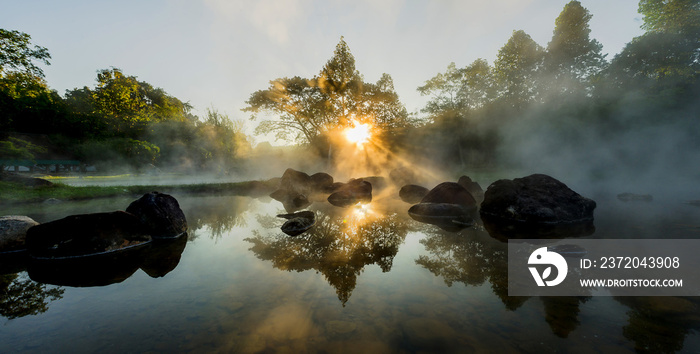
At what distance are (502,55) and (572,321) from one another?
4017 centimetres

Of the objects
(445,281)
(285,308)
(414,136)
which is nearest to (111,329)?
(285,308)

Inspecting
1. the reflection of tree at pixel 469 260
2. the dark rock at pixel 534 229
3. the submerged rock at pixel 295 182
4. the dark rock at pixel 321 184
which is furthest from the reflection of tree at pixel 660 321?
Result: the dark rock at pixel 321 184

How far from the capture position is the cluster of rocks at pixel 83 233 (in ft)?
17.0

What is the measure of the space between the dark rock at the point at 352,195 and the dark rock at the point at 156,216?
7594 millimetres

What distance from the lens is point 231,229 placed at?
7.77 m

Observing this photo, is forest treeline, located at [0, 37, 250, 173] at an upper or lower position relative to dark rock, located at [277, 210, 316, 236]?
upper

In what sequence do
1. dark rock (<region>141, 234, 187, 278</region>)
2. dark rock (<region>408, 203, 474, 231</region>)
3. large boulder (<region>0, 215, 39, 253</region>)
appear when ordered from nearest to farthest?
1. dark rock (<region>141, 234, 187, 278</region>)
2. large boulder (<region>0, 215, 39, 253</region>)
3. dark rock (<region>408, 203, 474, 231</region>)

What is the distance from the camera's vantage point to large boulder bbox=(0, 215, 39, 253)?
5.49 meters

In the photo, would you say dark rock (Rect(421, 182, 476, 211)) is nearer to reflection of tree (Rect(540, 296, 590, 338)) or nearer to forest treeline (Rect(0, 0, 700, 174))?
reflection of tree (Rect(540, 296, 590, 338))

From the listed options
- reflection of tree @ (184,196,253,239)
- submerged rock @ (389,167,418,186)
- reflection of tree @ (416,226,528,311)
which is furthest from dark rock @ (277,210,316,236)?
submerged rock @ (389,167,418,186)

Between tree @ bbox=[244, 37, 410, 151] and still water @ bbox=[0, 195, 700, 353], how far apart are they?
24.2 meters

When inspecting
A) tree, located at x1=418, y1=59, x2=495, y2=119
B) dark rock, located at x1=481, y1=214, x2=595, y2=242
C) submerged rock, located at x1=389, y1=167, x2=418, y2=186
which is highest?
tree, located at x1=418, y1=59, x2=495, y2=119

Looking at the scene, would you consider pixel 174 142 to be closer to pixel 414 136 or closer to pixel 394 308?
pixel 414 136

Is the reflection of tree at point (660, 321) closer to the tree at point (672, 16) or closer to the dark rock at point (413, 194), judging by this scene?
the dark rock at point (413, 194)
